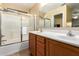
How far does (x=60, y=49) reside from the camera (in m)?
1.36

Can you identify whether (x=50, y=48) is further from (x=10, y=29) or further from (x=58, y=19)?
(x=10, y=29)

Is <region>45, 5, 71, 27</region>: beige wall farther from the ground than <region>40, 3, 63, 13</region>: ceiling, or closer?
closer

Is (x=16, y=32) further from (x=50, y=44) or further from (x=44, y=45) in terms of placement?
(x=50, y=44)

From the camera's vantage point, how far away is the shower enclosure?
2.67m

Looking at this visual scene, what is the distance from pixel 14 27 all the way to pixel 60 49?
74.8 inches

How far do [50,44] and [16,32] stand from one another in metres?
1.56

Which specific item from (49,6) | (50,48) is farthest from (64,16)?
(50,48)

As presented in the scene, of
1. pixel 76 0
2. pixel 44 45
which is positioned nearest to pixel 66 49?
pixel 44 45

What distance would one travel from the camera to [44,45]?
1894 millimetres

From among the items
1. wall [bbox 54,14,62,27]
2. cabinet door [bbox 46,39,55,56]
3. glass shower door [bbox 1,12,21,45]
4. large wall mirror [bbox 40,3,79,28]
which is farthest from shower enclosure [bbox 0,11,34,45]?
cabinet door [bbox 46,39,55,56]

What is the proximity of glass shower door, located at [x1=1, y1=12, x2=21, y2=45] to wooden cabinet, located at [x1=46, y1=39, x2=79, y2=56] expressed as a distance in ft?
4.37

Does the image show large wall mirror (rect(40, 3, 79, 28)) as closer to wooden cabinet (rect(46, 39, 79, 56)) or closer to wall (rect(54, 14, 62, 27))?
wall (rect(54, 14, 62, 27))

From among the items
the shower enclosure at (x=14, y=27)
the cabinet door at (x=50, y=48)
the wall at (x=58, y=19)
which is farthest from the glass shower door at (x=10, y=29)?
the cabinet door at (x=50, y=48)

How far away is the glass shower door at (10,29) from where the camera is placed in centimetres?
267
